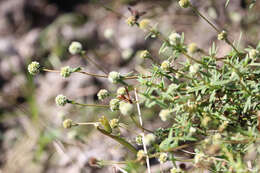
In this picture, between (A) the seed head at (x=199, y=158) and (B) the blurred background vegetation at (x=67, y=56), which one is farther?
(B) the blurred background vegetation at (x=67, y=56)

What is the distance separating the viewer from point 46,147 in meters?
3.82

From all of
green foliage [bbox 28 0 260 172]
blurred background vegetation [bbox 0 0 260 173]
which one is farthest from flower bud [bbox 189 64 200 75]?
blurred background vegetation [bbox 0 0 260 173]

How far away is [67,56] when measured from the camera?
178 inches

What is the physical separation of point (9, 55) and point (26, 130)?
3.73 feet

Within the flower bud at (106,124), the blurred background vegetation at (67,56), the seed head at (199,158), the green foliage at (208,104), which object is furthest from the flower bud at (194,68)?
the blurred background vegetation at (67,56)

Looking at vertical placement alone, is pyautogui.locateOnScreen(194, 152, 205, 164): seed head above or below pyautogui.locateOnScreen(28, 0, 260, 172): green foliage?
below

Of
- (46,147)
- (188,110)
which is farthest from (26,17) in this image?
(188,110)

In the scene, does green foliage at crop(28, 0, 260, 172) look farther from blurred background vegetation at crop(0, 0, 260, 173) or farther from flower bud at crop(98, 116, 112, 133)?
blurred background vegetation at crop(0, 0, 260, 173)

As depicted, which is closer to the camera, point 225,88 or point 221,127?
point 221,127

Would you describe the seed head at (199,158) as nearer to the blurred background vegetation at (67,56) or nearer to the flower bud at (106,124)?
the flower bud at (106,124)

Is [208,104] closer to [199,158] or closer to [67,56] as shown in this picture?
[199,158]

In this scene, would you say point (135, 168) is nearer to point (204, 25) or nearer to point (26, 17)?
point (204, 25)

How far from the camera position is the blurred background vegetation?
3555 mm

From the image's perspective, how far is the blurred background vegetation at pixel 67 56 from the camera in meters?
3.56
